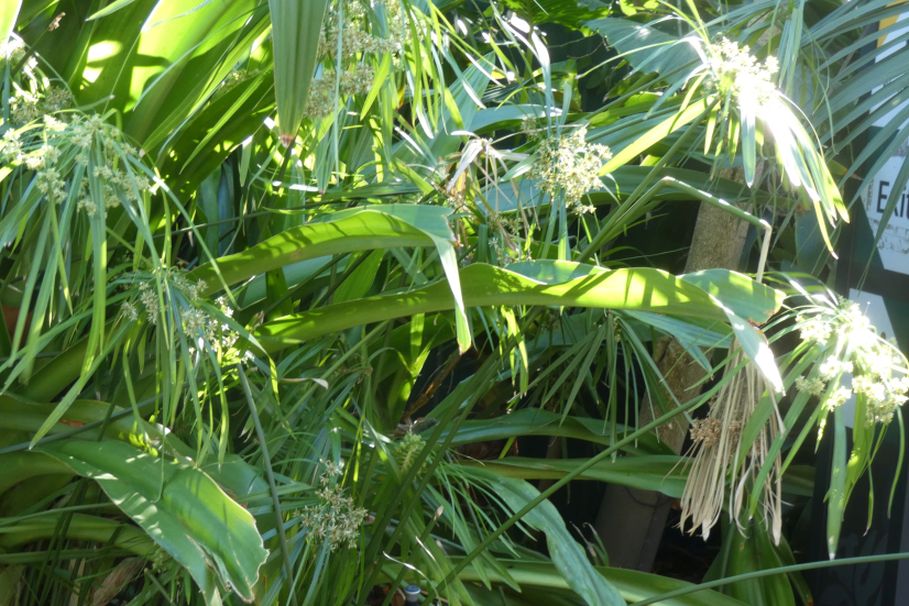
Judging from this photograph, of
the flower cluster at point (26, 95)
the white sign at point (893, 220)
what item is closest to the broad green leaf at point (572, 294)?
the flower cluster at point (26, 95)

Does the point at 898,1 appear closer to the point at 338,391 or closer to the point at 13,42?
the point at 338,391

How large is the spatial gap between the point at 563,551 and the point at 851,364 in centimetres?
35

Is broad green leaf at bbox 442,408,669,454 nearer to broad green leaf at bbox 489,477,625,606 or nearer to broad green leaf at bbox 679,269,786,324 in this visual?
broad green leaf at bbox 489,477,625,606

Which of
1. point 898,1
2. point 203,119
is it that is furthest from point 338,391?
point 898,1

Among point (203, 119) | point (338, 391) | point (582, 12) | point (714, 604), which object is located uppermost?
point (582, 12)

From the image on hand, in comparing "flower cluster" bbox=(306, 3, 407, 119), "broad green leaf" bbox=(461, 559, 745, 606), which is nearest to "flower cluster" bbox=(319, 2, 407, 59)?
"flower cluster" bbox=(306, 3, 407, 119)

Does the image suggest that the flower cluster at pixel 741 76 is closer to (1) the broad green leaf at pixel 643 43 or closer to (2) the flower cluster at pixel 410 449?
(2) the flower cluster at pixel 410 449

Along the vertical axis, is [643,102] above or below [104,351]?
above

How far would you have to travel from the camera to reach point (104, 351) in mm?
591

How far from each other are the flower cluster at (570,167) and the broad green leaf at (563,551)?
1.03 feet

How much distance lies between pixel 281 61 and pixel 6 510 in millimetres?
516

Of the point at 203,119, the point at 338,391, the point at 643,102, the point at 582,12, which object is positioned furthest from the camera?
the point at 582,12

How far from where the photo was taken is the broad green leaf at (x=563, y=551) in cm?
81

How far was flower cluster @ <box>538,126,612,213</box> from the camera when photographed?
65 centimetres
